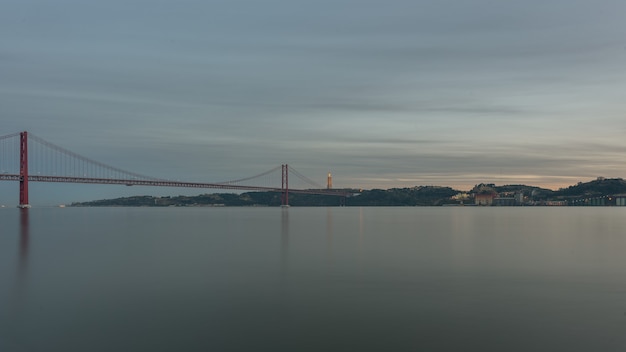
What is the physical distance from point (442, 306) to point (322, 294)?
292 centimetres

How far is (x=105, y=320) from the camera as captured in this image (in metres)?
10.2

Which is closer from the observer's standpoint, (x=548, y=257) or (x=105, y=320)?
(x=105, y=320)

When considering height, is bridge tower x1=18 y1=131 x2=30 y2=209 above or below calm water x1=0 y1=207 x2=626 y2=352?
above

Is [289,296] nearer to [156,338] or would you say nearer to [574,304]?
[156,338]

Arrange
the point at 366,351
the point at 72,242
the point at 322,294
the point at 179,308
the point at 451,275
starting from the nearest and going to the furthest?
the point at 366,351 < the point at 179,308 < the point at 322,294 < the point at 451,275 < the point at 72,242

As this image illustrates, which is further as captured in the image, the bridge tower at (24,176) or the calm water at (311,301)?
the bridge tower at (24,176)

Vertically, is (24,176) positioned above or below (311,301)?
above

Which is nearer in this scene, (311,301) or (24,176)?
(311,301)

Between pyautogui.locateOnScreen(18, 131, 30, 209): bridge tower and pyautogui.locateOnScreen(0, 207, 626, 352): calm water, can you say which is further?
pyautogui.locateOnScreen(18, 131, 30, 209): bridge tower

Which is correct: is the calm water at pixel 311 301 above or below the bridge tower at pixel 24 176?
below

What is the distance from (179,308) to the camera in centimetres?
1130

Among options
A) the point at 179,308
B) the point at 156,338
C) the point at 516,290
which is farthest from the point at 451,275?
the point at 156,338

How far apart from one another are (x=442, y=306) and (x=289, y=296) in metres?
3.56

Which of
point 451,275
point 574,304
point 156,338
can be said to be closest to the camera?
point 156,338
